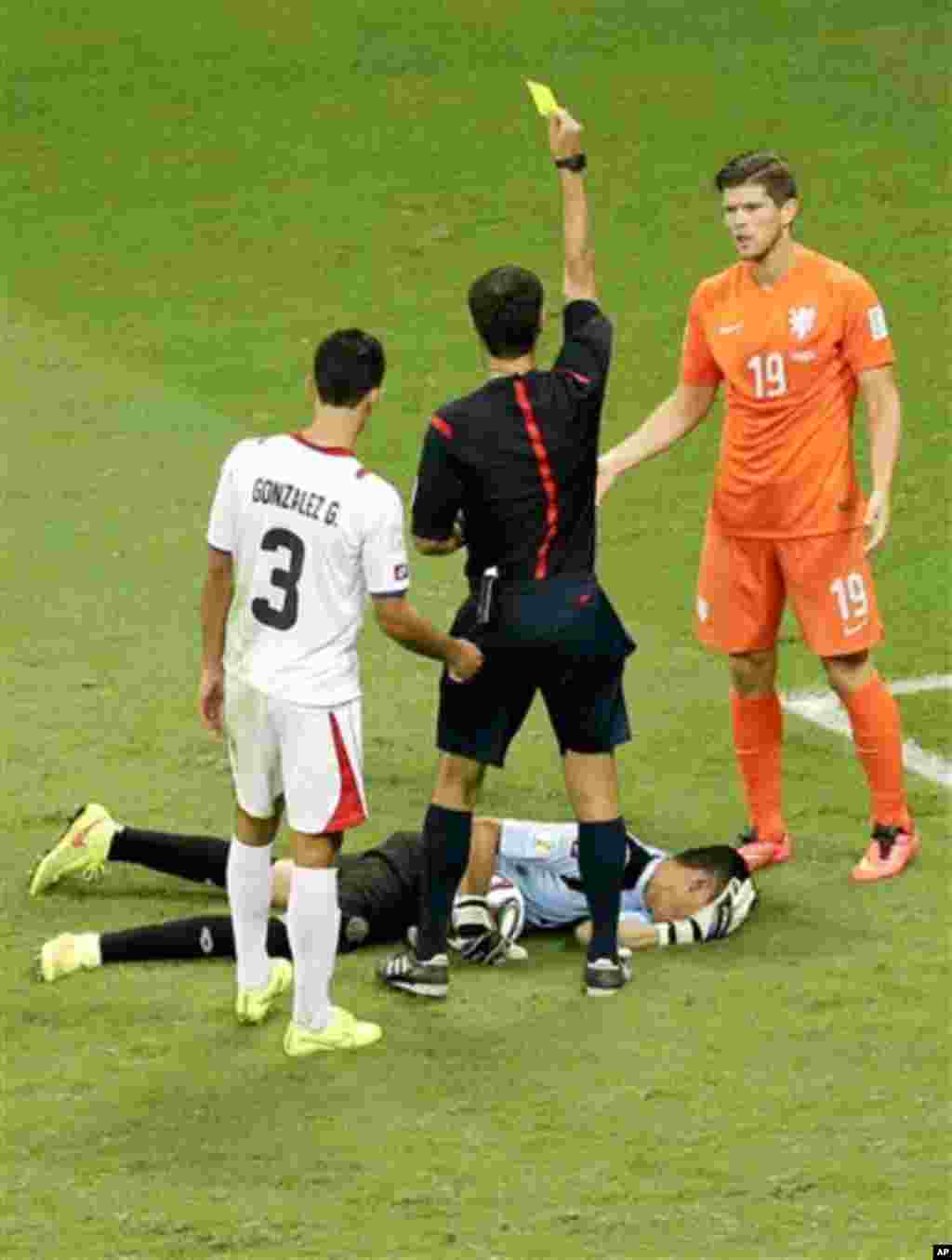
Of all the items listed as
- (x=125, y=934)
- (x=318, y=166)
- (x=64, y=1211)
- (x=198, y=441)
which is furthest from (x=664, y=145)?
(x=64, y=1211)

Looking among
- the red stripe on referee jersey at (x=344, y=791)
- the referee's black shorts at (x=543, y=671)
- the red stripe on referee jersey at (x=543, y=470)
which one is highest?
the red stripe on referee jersey at (x=543, y=470)

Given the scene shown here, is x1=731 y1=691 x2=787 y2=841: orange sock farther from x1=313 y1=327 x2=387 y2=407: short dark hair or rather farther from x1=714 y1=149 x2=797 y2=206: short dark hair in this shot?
x1=313 y1=327 x2=387 y2=407: short dark hair

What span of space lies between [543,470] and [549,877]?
1331 millimetres

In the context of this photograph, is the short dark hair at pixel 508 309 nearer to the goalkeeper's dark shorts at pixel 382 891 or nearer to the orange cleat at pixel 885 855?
the goalkeeper's dark shorts at pixel 382 891

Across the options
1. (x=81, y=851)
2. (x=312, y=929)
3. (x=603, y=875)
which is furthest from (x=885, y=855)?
(x=81, y=851)

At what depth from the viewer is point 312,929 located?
7.89 m

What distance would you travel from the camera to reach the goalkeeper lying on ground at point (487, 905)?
8594 millimetres

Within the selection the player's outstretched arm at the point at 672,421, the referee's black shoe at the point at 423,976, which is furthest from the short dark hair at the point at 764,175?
the referee's black shoe at the point at 423,976

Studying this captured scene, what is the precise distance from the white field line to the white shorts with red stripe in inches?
116

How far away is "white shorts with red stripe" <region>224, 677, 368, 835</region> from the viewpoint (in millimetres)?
7863

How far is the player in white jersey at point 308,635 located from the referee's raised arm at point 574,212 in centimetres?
73

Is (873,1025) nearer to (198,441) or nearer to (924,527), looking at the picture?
(924,527)

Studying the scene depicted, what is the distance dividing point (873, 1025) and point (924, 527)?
5.13 m

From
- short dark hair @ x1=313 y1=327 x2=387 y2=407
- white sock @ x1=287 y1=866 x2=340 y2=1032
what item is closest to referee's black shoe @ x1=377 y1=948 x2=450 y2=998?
white sock @ x1=287 y1=866 x2=340 y2=1032
